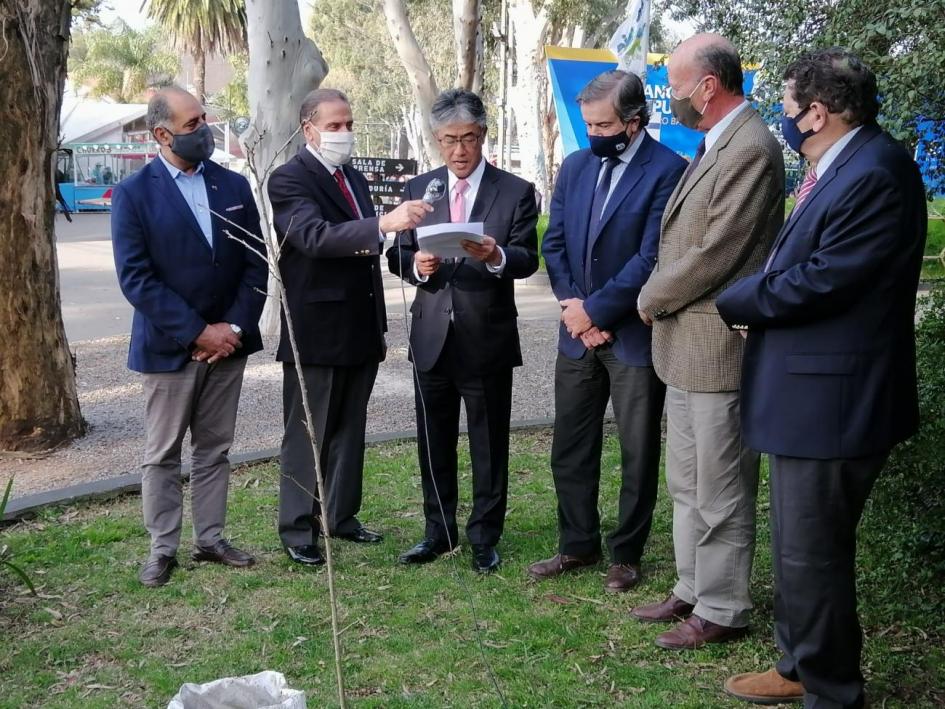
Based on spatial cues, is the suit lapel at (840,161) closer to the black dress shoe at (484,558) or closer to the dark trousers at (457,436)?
the dark trousers at (457,436)

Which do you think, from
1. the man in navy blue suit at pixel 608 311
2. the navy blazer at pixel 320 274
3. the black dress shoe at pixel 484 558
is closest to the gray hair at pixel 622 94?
the man in navy blue suit at pixel 608 311

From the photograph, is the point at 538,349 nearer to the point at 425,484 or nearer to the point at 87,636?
the point at 425,484

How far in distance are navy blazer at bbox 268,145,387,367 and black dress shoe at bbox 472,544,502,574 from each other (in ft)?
3.47

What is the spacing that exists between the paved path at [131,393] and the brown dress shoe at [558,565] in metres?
1.45

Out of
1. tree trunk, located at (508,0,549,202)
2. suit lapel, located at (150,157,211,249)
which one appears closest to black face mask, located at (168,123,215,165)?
suit lapel, located at (150,157,211,249)

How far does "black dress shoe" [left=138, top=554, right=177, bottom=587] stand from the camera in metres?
5.08

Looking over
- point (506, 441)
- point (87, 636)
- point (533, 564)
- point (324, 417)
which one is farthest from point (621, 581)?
point (87, 636)

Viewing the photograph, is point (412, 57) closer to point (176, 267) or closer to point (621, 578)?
point (176, 267)

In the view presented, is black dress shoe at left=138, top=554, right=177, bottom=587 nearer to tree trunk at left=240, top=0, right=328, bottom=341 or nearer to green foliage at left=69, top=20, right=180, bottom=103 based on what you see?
tree trunk at left=240, top=0, right=328, bottom=341

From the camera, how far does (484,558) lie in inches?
208

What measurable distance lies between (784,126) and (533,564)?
2478 mm

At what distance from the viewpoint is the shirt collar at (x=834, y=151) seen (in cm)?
348

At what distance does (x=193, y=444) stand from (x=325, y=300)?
931 mm

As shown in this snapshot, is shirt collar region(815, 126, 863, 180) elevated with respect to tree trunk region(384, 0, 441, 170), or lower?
lower
